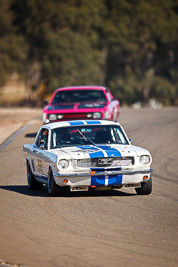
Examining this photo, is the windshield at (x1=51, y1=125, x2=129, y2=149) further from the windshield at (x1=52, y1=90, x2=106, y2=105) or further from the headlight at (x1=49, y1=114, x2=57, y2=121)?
the windshield at (x1=52, y1=90, x2=106, y2=105)

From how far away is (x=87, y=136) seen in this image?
11.9 meters

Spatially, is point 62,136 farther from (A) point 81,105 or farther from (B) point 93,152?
(A) point 81,105

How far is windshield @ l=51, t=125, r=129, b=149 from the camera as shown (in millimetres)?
11750

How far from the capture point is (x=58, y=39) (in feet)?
209

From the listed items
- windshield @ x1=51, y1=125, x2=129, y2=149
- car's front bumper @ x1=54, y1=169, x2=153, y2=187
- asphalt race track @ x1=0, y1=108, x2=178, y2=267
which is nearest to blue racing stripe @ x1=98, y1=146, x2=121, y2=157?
car's front bumper @ x1=54, y1=169, x2=153, y2=187

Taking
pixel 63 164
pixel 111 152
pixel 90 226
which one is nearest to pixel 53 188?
pixel 63 164

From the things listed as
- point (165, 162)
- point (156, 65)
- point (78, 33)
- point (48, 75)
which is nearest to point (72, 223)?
point (165, 162)

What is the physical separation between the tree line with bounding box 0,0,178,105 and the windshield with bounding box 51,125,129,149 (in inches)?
1977

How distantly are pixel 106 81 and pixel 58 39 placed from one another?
38.1 feet

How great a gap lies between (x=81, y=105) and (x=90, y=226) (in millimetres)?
13718

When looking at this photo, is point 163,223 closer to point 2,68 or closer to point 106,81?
point 2,68

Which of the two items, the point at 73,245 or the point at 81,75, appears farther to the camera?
the point at 81,75

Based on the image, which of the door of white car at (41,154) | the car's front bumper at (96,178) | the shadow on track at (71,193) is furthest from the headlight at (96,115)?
the car's front bumper at (96,178)

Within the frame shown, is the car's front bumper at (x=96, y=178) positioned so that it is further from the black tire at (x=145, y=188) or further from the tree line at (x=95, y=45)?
the tree line at (x=95, y=45)
